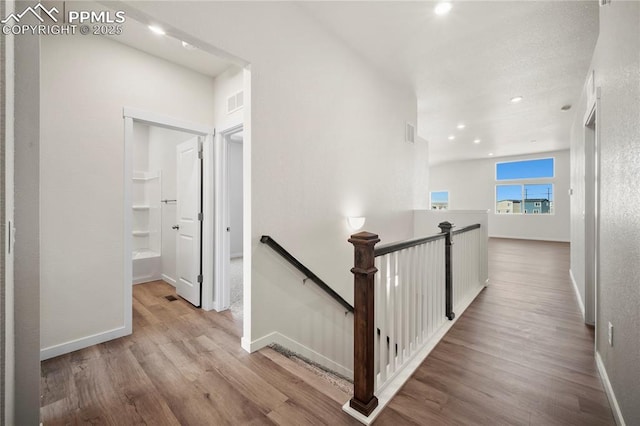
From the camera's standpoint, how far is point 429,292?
8.18 feet

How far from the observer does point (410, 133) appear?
4.79 m

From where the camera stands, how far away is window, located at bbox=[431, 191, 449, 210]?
37.8ft

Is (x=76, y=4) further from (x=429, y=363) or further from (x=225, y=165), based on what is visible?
(x=429, y=363)

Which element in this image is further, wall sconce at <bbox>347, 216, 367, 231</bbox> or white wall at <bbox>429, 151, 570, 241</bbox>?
white wall at <bbox>429, 151, 570, 241</bbox>

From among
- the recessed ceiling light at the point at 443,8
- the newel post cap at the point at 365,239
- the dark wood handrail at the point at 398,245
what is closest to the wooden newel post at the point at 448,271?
the dark wood handrail at the point at 398,245

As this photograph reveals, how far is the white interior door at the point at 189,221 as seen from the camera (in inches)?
133

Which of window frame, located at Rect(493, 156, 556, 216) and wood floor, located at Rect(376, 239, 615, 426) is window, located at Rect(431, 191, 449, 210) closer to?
window frame, located at Rect(493, 156, 556, 216)

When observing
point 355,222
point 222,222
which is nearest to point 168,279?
point 222,222

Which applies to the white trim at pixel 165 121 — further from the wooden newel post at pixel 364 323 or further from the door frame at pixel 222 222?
the wooden newel post at pixel 364 323

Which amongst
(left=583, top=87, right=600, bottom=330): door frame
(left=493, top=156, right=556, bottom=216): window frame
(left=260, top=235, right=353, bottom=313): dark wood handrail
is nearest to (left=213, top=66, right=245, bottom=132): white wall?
(left=260, top=235, right=353, bottom=313): dark wood handrail

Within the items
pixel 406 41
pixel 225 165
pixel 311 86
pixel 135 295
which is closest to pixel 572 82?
pixel 406 41

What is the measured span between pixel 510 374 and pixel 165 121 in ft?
12.8

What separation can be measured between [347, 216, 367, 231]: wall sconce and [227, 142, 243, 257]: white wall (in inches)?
176

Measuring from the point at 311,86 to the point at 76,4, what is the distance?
79.9 inches
